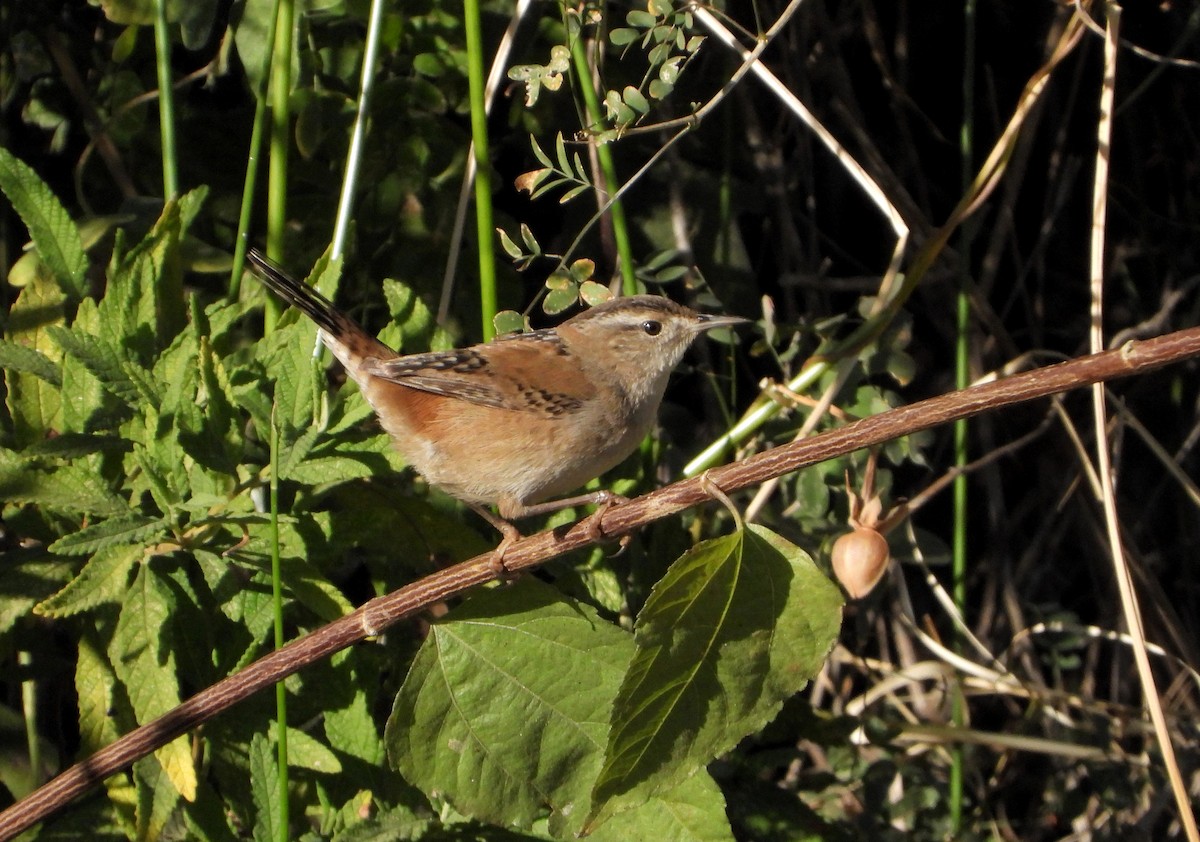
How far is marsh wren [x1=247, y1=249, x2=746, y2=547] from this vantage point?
2.72 meters

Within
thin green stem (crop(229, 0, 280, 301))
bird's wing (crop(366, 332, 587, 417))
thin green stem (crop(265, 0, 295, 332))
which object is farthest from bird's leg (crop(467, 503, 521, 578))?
thin green stem (crop(229, 0, 280, 301))

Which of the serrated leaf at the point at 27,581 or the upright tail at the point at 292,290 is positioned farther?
the upright tail at the point at 292,290

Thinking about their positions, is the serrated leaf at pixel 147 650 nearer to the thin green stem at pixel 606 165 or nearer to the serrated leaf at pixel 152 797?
the serrated leaf at pixel 152 797

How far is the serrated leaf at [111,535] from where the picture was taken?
2.06 metres

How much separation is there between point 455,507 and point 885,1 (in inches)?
85.4

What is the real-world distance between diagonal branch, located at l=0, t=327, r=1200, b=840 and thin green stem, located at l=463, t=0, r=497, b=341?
0.57 meters

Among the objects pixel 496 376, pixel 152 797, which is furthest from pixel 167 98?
pixel 152 797

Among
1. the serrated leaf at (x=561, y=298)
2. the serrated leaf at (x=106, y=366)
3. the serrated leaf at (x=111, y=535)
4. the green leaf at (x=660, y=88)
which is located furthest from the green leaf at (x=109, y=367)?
the green leaf at (x=660, y=88)

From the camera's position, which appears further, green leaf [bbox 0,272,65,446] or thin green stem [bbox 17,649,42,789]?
thin green stem [bbox 17,649,42,789]

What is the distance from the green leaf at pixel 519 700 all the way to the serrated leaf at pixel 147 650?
0.44 metres

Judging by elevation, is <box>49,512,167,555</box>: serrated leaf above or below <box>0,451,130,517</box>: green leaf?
below

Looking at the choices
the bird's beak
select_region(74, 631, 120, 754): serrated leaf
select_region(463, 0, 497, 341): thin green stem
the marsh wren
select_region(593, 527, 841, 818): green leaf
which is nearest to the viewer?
select_region(593, 527, 841, 818): green leaf

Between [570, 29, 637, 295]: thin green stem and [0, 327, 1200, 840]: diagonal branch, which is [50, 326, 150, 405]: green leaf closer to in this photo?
[0, 327, 1200, 840]: diagonal branch

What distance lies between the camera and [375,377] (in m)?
2.80
